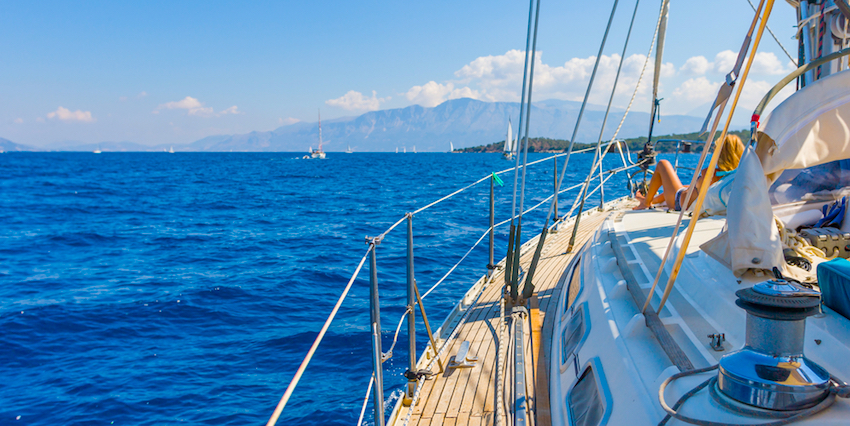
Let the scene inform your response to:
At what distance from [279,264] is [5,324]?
424 cm

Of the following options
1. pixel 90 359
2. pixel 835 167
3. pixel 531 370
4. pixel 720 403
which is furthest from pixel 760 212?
pixel 90 359

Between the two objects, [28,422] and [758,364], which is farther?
[28,422]

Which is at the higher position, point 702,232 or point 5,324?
point 702,232

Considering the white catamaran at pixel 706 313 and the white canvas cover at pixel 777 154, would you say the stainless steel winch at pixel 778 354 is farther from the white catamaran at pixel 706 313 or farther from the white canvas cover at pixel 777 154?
the white canvas cover at pixel 777 154

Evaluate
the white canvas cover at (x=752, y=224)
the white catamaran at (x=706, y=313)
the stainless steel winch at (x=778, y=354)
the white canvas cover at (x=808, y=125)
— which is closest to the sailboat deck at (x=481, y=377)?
the white catamaran at (x=706, y=313)

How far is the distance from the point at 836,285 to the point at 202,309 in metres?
7.70

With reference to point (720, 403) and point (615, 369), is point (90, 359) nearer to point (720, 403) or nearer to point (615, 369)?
point (615, 369)

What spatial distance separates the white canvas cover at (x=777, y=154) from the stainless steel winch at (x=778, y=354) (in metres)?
0.90

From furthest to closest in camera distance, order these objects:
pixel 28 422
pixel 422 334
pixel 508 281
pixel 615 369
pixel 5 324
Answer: pixel 5 324, pixel 422 334, pixel 28 422, pixel 508 281, pixel 615 369

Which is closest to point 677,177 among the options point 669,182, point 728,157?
point 669,182

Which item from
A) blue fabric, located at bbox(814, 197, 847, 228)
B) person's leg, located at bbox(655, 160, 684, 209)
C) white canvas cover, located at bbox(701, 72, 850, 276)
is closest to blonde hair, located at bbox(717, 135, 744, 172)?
person's leg, located at bbox(655, 160, 684, 209)

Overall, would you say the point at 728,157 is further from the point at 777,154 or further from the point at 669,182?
the point at 777,154

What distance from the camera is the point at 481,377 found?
302cm

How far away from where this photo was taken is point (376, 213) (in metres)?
16.7
